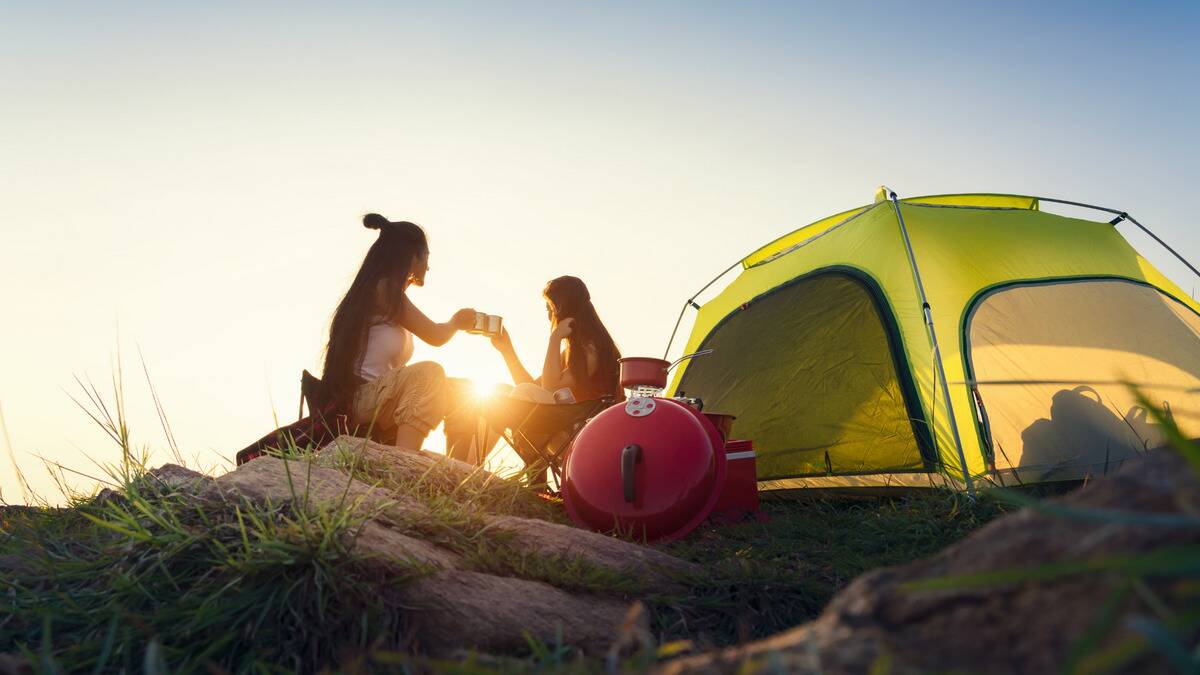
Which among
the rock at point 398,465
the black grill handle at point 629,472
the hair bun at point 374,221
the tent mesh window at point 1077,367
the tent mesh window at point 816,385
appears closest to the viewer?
the rock at point 398,465

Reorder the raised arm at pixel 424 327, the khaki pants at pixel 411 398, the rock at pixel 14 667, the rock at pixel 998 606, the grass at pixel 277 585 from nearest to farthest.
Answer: the rock at pixel 998 606
the rock at pixel 14 667
the grass at pixel 277 585
the khaki pants at pixel 411 398
the raised arm at pixel 424 327

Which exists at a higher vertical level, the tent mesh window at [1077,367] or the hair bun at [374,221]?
the hair bun at [374,221]

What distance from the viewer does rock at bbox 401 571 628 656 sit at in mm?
2127

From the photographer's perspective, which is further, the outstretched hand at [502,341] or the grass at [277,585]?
the outstretched hand at [502,341]

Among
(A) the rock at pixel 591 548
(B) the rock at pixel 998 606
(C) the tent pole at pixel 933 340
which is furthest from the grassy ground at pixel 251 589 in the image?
(C) the tent pole at pixel 933 340

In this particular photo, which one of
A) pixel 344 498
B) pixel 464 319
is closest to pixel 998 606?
pixel 344 498

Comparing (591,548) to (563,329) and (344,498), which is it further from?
(563,329)

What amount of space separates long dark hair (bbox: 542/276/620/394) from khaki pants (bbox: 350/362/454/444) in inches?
54.8

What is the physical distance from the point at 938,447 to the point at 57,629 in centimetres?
399

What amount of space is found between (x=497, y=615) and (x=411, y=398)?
8.11 feet

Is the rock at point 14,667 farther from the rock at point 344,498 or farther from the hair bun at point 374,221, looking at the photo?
the hair bun at point 374,221

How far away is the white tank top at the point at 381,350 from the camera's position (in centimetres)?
477

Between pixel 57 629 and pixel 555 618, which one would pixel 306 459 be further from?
pixel 555 618

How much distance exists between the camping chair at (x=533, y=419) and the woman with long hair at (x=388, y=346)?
326mm
